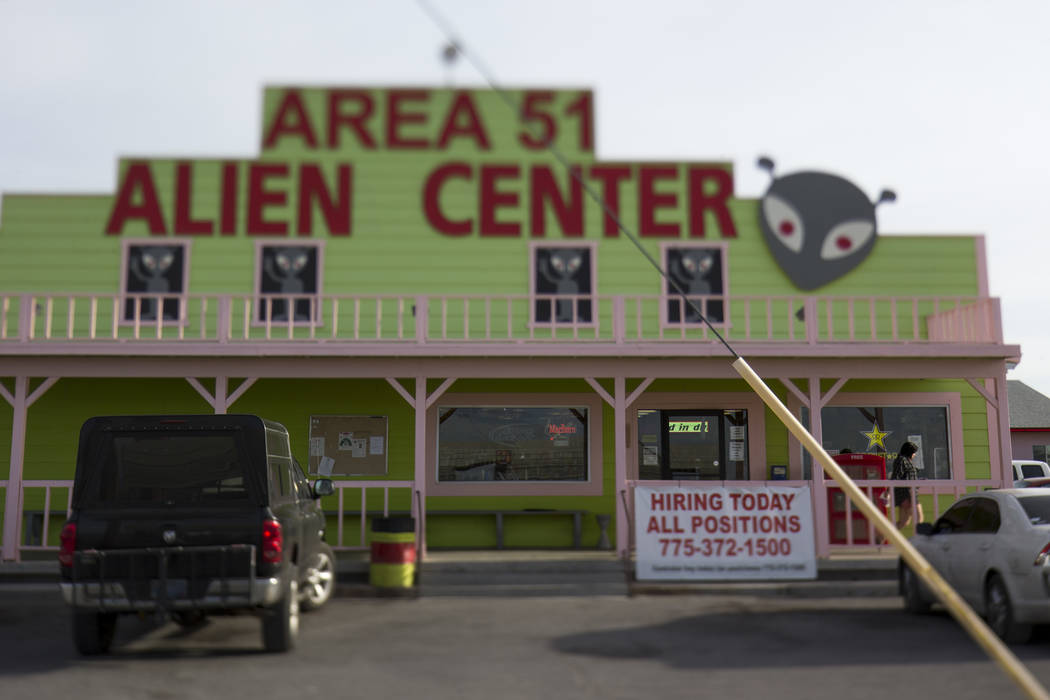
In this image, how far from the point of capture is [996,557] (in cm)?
879

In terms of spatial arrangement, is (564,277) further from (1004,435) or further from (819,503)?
(1004,435)

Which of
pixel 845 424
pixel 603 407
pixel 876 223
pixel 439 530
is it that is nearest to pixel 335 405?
pixel 439 530

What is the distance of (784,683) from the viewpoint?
686cm

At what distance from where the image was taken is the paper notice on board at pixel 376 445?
15.9m

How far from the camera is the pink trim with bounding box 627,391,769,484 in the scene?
631 inches

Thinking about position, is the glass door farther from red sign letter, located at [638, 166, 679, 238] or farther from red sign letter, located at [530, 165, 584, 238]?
red sign letter, located at [530, 165, 584, 238]

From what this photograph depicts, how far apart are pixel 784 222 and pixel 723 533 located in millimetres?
7324

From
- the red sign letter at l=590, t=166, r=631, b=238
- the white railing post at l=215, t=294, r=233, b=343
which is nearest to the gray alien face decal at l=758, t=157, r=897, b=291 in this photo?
the red sign letter at l=590, t=166, r=631, b=238

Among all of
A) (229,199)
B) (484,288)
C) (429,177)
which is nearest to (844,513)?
(484,288)

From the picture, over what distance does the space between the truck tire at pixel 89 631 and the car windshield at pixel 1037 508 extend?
324 inches

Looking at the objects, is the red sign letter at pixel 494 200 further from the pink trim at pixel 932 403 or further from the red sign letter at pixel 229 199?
the pink trim at pixel 932 403

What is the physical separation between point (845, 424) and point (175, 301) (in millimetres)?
11686

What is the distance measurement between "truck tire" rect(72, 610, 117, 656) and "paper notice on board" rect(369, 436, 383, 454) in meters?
7.89

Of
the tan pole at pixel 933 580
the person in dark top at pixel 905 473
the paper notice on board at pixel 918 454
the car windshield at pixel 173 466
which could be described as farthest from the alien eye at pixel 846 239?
the car windshield at pixel 173 466
